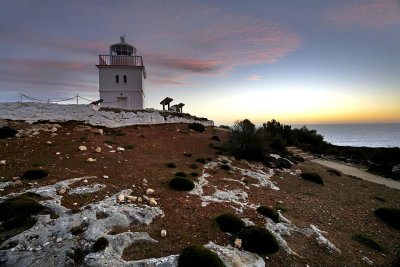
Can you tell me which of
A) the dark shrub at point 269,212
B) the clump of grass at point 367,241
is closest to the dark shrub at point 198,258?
the dark shrub at point 269,212

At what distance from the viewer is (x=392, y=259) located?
11.0 meters

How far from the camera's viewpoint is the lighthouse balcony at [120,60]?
3546 centimetres

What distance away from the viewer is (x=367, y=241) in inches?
Answer: 481

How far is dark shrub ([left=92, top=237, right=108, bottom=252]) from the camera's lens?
917 cm

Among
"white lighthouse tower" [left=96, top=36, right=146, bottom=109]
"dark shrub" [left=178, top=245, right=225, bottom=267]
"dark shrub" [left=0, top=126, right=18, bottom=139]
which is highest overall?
"white lighthouse tower" [left=96, top=36, right=146, bottom=109]

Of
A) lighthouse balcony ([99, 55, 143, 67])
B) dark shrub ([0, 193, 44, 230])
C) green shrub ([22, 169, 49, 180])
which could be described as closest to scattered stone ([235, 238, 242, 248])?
dark shrub ([0, 193, 44, 230])

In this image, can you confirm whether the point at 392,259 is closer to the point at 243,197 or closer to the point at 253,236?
the point at 253,236

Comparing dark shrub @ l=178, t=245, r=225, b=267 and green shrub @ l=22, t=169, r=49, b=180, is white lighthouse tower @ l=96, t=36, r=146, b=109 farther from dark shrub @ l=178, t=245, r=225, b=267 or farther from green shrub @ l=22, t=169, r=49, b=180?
dark shrub @ l=178, t=245, r=225, b=267

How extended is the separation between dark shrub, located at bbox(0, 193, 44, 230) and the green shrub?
10.5ft

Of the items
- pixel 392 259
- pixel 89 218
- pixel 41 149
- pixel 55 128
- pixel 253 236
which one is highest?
pixel 55 128

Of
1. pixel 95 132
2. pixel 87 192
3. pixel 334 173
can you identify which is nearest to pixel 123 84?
pixel 95 132

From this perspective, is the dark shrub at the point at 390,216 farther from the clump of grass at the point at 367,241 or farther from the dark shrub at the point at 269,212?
the dark shrub at the point at 269,212

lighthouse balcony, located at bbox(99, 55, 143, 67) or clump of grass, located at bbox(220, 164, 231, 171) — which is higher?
lighthouse balcony, located at bbox(99, 55, 143, 67)

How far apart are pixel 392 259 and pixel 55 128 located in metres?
28.1
